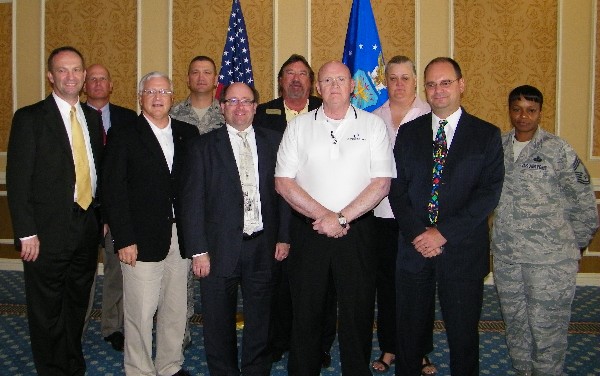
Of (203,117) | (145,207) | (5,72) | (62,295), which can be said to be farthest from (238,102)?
(5,72)

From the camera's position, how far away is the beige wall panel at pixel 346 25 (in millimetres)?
5391

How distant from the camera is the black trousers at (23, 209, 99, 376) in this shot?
2766 mm

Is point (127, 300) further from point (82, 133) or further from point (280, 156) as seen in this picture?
point (280, 156)

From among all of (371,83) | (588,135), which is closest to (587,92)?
(588,135)

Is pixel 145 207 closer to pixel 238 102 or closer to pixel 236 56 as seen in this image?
pixel 238 102

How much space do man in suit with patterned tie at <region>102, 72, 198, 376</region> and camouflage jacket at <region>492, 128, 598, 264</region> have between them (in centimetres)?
185

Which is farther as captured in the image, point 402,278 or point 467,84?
point 467,84

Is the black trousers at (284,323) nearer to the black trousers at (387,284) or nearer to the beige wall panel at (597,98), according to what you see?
the black trousers at (387,284)

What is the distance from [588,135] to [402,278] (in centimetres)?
363

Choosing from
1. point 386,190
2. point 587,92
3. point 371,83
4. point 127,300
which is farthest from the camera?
point 587,92

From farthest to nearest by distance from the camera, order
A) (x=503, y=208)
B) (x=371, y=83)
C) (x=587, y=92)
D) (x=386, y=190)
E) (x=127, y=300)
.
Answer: (x=587, y=92) → (x=371, y=83) → (x=503, y=208) → (x=127, y=300) → (x=386, y=190)

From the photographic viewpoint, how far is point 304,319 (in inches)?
105

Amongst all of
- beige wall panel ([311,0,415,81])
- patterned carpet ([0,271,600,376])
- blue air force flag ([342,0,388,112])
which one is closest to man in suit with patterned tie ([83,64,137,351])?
patterned carpet ([0,271,600,376])

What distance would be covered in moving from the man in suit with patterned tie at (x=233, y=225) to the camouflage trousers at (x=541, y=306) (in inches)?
53.3
